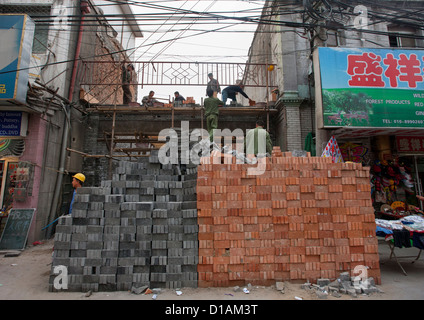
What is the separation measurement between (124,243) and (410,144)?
966 cm

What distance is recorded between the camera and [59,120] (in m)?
7.74

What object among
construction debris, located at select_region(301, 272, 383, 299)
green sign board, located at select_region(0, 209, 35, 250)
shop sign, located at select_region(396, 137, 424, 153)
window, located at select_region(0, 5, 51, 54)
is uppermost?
window, located at select_region(0, 5, 51, 54)

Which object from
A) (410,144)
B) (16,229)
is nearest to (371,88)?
(410,144)

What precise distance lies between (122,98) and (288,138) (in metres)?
9.14


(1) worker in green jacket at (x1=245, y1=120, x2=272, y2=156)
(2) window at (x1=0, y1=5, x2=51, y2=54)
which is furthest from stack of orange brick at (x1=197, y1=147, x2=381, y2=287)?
(2) window at (x1=0, y1=5, x2=51, y2=54)

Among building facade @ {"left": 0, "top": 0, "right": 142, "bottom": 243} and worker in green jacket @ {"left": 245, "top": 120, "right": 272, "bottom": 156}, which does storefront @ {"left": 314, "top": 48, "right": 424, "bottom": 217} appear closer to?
worker in green jacket @ {"left": 245, "top": 120, "right": 272, "bottom": 156}

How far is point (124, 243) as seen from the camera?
12.7 ft

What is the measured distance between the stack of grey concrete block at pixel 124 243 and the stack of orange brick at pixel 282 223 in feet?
1.01

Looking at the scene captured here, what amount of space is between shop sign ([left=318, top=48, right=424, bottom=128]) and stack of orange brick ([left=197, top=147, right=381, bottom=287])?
312 centimetres

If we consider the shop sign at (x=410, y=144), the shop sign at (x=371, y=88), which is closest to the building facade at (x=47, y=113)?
the shop sign at (x=371, y=88)

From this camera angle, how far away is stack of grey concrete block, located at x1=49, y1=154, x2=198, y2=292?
376cm

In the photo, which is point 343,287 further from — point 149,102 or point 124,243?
point 149,102

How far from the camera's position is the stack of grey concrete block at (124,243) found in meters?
3.76

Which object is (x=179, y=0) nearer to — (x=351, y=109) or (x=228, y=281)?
(x=351, y=109)
